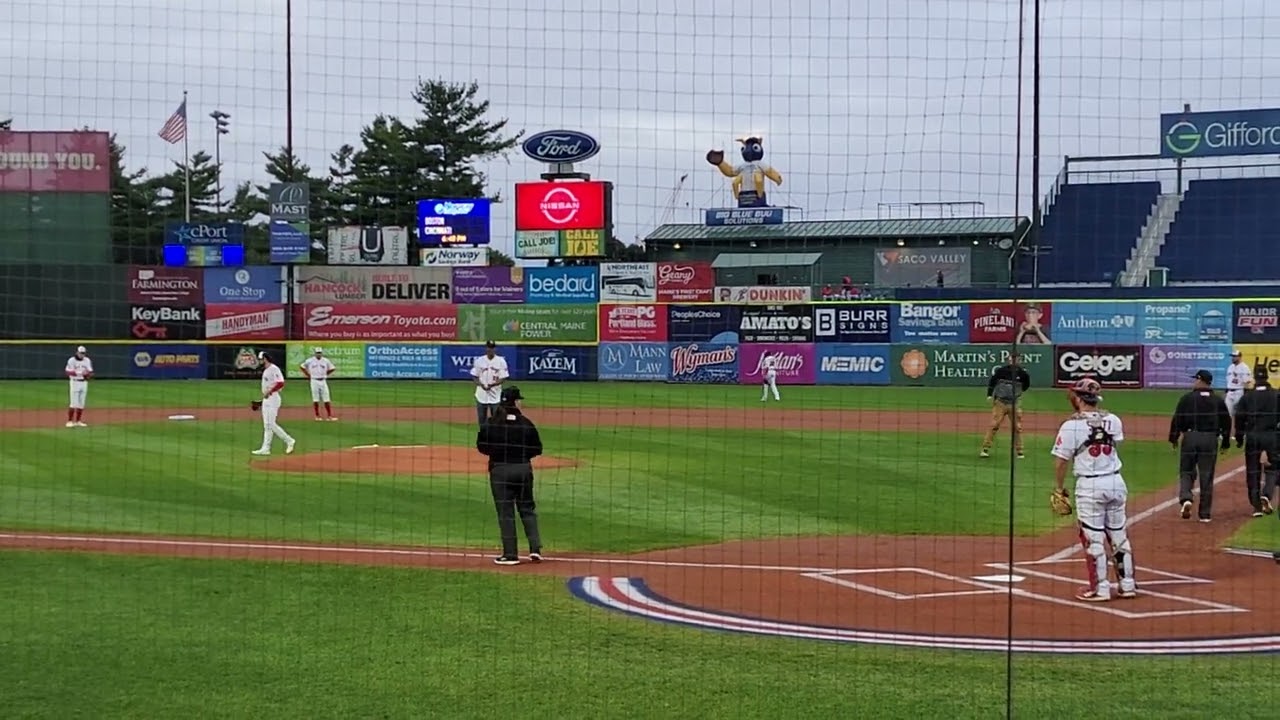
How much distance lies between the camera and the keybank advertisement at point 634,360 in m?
40.1

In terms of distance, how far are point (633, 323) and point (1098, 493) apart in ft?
99.0

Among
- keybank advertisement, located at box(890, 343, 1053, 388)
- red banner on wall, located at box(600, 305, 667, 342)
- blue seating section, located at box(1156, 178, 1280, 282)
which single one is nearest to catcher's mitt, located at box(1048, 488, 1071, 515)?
keybank advertisement, located at box(890, 343, 1053, 388)

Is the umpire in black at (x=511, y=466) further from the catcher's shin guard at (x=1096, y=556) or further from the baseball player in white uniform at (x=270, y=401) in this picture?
the baseball player in white uniform at (x=270, y=401)

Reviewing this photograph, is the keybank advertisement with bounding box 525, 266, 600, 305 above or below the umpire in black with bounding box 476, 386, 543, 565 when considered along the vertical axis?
above

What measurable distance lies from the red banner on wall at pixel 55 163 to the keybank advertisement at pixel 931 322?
21.5 m

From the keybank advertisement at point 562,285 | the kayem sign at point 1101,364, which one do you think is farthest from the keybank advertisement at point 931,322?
the keybank advertisement at point 562,285

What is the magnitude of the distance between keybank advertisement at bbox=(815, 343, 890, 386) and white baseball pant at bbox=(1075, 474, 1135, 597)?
27.4 meters

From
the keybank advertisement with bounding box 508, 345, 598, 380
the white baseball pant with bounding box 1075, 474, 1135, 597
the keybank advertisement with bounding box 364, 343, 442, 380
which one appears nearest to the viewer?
the white baseball pant with bounding box 1075, 474, 1135, 597

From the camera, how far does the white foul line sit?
13.6 m

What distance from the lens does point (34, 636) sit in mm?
9398

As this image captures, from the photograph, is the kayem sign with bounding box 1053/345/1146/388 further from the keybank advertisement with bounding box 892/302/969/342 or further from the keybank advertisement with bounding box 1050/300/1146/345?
the keybank advertisement with bounding box 892/302/969/342

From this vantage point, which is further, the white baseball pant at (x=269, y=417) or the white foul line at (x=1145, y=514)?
the white baseball pant at (x=269, y=417)

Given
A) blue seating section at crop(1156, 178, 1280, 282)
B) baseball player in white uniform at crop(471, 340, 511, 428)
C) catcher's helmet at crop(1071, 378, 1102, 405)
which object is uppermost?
blue seating section at crop(1156, 178, 1280, 282)

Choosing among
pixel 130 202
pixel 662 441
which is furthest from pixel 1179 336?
pixel 130 202
